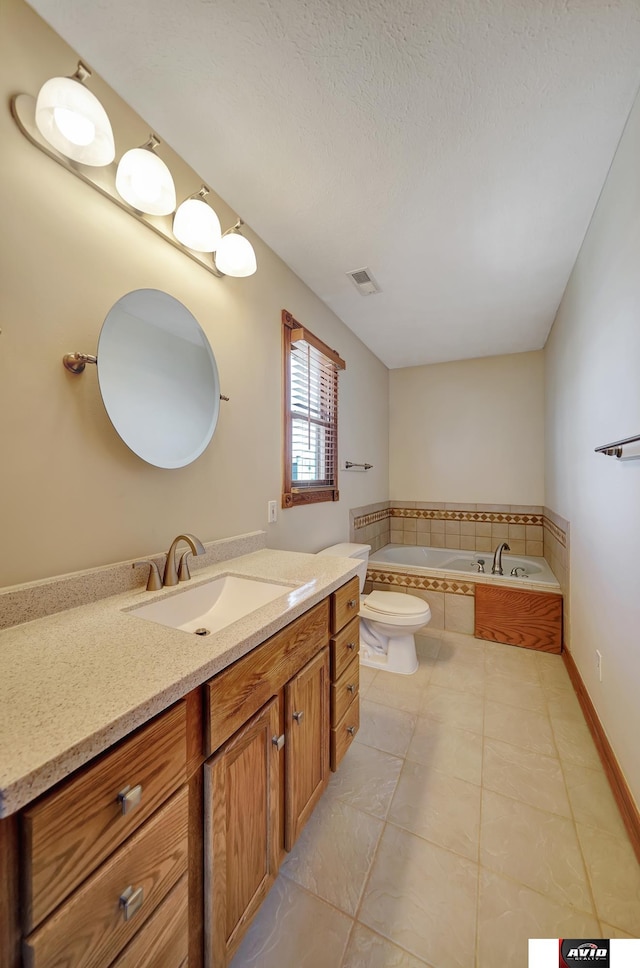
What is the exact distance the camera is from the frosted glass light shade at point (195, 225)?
128 cm

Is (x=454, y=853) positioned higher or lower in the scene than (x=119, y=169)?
lower

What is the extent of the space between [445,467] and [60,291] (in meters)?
3.42

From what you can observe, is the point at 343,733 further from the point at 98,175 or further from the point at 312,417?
the point at 98,175

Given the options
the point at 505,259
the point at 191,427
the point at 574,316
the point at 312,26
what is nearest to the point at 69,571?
the point at 191,427

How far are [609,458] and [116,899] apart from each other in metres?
1.92

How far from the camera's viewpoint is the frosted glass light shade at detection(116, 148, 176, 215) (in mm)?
1085

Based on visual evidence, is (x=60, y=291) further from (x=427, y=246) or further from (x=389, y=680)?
(x=389, y=680)

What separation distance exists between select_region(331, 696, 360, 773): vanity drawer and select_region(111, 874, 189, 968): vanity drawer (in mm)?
678

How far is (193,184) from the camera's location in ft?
4.63

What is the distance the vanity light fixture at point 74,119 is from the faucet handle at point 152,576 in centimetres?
116

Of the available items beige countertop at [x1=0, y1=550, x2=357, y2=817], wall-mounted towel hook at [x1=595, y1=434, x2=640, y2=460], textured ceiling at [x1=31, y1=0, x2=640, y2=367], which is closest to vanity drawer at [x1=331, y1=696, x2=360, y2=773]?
beige countertop at [x1=0, y1=550, x2=357, y2=817]

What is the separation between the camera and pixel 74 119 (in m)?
0.93

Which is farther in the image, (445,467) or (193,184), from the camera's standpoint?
(445,467)

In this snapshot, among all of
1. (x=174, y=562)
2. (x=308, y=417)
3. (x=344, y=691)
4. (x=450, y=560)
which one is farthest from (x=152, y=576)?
(x=450, y=560)
